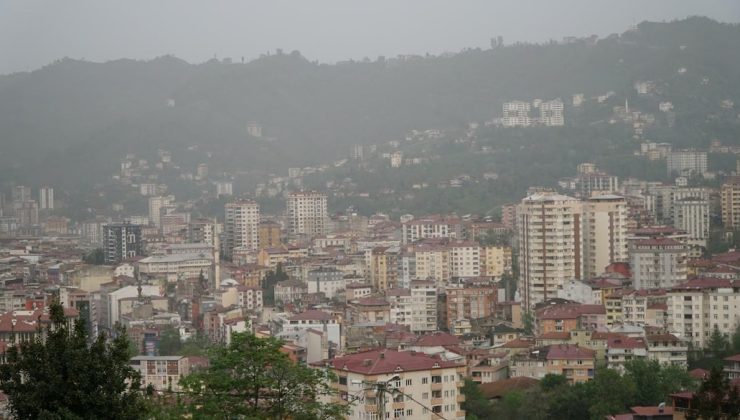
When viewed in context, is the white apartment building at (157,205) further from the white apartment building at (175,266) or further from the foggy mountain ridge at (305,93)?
the white apartment building at (175,266)

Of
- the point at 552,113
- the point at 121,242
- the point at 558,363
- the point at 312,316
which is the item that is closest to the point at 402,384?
the point at 558,363

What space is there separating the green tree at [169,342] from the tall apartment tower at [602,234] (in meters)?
6.82

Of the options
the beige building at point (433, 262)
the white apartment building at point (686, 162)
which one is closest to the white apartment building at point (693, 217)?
the beige building at point (433, 262)

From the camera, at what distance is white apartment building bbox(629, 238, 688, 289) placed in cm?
2103

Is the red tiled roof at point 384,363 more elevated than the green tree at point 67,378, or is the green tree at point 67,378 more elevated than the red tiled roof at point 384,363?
the green tree at point 67,378

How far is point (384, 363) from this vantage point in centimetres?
1169

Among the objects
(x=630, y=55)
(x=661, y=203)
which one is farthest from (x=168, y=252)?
(x=630, y=55)

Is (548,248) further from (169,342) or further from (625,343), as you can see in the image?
(169,342)

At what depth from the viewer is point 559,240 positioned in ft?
70.7

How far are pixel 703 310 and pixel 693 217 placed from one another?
39.4ft

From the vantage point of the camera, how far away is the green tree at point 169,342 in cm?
1905

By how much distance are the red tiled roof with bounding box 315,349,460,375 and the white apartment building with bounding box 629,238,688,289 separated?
9.37 m

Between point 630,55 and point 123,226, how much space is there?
30.4 metres

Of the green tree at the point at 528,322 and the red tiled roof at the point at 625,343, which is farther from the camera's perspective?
the green tree at the point at 528,322
